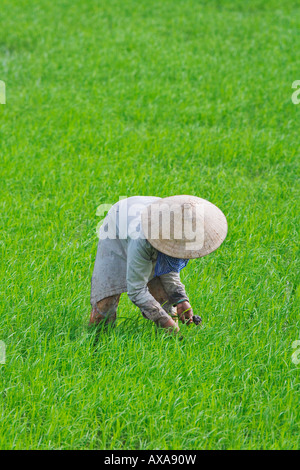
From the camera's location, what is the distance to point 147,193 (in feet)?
16.4

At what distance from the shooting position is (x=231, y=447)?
8.64ft

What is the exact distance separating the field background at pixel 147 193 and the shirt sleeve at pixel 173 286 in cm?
23

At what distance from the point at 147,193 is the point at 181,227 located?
233cm

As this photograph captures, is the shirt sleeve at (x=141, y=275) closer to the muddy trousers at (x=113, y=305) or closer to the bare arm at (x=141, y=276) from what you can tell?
the bare arm at (x=141, y=276)

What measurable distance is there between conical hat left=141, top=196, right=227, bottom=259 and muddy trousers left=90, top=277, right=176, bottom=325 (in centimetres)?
60

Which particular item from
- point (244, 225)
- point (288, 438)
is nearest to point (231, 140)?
point (244, 225)

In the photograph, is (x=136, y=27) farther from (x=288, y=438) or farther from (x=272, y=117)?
(x=288, y=438)

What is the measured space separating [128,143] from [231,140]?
1.09 m

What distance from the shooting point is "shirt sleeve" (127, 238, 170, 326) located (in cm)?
286

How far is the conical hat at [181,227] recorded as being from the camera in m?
2.71

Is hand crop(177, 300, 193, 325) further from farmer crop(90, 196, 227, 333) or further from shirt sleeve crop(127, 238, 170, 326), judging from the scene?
shirt sleeve crop(127, 238, 170, 326)

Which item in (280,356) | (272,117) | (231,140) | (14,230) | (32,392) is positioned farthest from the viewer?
(272,117)

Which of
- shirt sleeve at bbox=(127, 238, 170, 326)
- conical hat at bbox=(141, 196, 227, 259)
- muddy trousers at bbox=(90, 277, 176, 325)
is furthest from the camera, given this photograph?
muddy trousers at bbox=(90, 277, 176, 325)

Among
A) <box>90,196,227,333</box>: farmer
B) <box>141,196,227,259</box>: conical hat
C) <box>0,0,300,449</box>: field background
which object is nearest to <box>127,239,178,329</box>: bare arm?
<box>90,196,227,333</box>: farmer
